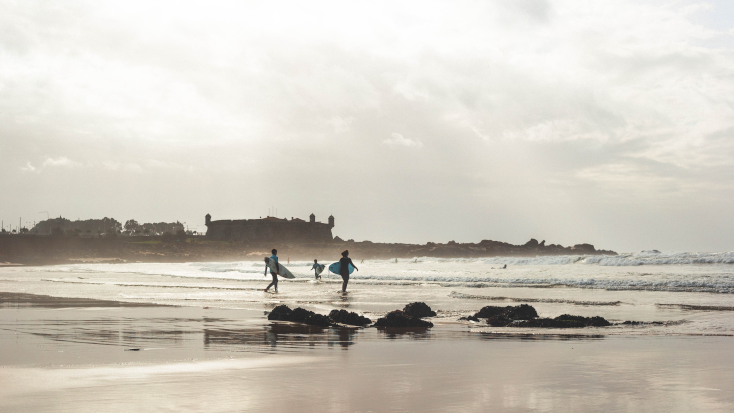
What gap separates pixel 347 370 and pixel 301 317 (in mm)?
5452

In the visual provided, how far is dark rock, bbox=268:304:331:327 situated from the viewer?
11724mm

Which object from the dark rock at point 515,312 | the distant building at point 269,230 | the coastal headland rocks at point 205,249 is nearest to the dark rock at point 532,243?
the coastal headland rocks at point 205,249

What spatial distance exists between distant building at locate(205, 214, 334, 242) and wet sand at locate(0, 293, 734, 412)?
4696 inches

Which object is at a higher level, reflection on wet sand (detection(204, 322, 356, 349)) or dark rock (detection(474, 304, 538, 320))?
dark rock (detection(474, 304, 538, 320))

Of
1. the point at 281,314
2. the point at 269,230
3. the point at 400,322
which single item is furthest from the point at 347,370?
the point at 269,230

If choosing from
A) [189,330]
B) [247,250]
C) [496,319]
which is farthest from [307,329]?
[247,250]

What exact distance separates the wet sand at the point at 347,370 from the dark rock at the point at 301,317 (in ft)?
2.22

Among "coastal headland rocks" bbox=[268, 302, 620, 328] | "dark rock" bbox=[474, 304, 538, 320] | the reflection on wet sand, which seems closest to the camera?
the reflection on wet sand

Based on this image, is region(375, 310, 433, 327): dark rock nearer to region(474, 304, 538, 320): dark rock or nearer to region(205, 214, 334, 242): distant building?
region(474, 304, 538, 320): dark rock

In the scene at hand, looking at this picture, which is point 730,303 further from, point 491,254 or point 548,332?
point 491,254

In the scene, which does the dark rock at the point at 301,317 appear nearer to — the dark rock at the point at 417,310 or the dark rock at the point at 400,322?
the dark rock at the point at 400,322

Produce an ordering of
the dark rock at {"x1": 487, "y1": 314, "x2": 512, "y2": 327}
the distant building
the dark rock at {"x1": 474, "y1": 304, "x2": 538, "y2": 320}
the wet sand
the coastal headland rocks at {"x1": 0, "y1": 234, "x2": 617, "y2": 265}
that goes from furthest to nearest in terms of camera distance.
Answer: the distant building → the coastal headland rocks at {"x1": 0, "y1": 234, "x2": 617, "y2": 265} → the dark rock at {"x1": 474, "y1": 304, "x2": 538, "y2": 320} → the dark rock at {"x1": 487, "y1": 314, "x2": 512, "y2": 327} → the wet sand

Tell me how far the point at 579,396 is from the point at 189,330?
7018 millimetres

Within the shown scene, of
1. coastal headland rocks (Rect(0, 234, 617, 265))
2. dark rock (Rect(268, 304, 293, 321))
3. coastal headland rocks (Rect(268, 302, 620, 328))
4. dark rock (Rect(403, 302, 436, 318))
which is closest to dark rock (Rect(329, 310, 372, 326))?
coastal headland rocks (Rect(268, 302, 620, 328))
